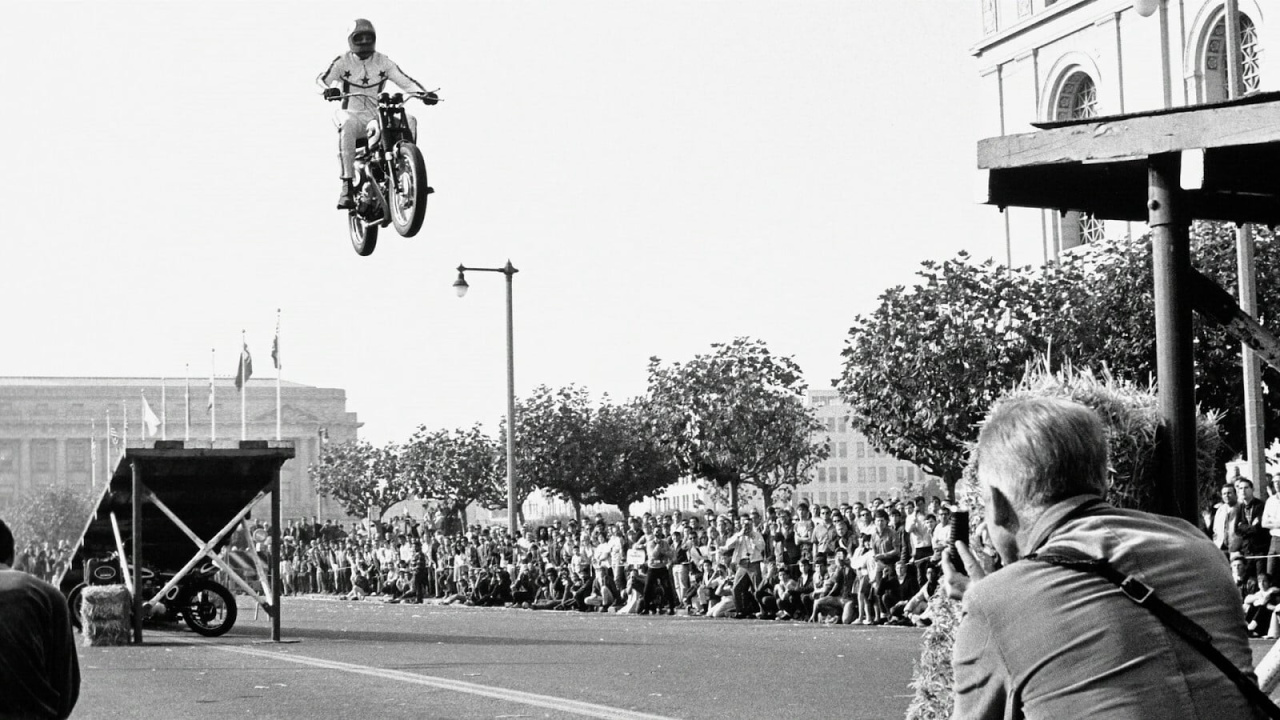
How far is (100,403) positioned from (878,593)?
12853 centimetres

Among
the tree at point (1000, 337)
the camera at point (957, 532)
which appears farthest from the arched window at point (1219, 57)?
the camera at point (957, 532)

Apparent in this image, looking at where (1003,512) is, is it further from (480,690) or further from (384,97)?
(384,97)

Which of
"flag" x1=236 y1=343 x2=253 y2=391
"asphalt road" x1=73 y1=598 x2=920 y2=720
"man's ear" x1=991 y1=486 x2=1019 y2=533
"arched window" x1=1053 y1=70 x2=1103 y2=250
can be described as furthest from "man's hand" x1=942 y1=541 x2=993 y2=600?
"flag" x1=236 y1=343 x2=253 y2=391

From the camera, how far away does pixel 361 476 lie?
258 feet

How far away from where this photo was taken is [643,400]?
56469 mm

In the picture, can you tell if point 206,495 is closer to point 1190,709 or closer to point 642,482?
point 1190,709

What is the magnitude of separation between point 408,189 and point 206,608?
391 inches

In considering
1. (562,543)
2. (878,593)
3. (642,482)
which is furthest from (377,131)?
(642,482)

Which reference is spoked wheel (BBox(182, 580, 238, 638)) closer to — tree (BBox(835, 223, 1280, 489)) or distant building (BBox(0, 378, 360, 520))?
tree (BBox(835, 223, 1280, 489))

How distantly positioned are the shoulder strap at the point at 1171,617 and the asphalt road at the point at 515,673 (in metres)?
8.98

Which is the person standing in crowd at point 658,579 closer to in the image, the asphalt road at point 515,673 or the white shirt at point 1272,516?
the asphalt road at point 515,673

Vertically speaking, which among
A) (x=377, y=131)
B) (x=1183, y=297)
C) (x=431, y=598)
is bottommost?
(x=431, y=598)

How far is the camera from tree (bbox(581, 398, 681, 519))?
61.6 m

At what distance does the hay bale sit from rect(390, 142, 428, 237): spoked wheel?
24.6 feet
